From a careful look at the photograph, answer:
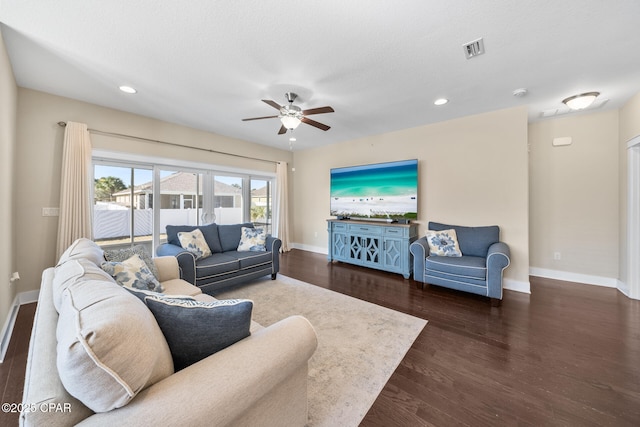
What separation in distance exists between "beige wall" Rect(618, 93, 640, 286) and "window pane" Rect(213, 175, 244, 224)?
20.7 ft

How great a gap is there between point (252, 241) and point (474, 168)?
12.3 ft

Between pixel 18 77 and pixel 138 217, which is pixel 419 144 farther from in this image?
pixel 18 77

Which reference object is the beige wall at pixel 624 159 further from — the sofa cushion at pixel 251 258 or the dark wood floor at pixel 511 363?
the sofa cushion at pixel 251 258

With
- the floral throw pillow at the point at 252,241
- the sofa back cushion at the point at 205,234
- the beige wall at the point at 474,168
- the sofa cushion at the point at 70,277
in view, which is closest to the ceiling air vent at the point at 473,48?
the beige wall at the point at 474,168

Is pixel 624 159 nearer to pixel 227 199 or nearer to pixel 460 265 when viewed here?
pixel 460 265

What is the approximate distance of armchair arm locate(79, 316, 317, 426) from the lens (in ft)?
2.27

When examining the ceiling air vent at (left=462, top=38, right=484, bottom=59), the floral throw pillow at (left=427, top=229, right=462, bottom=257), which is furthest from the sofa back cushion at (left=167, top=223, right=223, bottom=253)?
the ceiling air vent at (left=462, top=38, right=484, bottom=59)

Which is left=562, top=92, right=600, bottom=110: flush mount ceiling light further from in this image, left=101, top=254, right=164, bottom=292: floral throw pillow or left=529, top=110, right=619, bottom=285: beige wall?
left=101, top=254, right=164, bottom=292: floral throw pillow

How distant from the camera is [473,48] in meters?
2.13

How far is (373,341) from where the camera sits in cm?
219

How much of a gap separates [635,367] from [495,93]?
296 cm

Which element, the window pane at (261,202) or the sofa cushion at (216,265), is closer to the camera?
the sofa cushion at (216,265)

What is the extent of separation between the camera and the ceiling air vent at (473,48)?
2.05 metres

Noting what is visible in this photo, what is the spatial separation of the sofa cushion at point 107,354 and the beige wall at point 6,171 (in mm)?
2509
